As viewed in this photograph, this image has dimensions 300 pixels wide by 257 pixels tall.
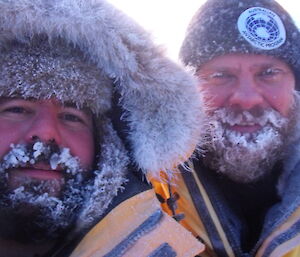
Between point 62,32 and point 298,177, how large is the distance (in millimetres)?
1083

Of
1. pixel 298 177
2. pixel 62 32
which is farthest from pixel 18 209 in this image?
pixel 298 177

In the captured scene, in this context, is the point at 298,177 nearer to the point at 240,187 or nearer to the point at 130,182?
the point at 240,187

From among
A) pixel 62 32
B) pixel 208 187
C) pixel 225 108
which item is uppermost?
pixel 62 32

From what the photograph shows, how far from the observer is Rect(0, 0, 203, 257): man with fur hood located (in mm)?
1502

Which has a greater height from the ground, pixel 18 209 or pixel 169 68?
pixel 169 68

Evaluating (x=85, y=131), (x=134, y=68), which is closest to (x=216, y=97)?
(x=134, y=68)

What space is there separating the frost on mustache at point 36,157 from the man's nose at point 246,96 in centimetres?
75

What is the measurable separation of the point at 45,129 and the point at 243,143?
2.68 feet

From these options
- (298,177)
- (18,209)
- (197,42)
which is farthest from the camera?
(197,42)

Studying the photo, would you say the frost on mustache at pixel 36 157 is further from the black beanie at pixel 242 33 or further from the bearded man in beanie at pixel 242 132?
the black beanie at pixel 242 33

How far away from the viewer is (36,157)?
4.99 feet

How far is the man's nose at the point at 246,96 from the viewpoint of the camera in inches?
76.6

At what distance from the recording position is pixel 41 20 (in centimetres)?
156

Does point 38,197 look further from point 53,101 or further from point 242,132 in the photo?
point 242,132
